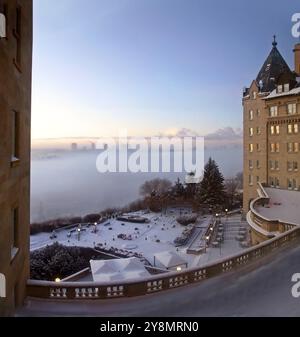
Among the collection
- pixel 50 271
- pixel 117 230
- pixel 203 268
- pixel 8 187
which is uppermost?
pixel 8 187

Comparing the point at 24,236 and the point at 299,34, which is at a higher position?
the point at 299,34

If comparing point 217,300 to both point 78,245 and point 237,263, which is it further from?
point 78,245

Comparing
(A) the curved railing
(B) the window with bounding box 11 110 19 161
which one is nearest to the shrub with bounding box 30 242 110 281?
(A) the curved railing

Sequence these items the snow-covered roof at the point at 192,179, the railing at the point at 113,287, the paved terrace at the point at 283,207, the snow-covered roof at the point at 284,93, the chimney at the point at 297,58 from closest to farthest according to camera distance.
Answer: the railing at the point at 113,287
the paved terrace at the point at 283,207
the snow-covered roof at the point at 284,93
the chimney at the point at 297,58
the snow-covered roof at the point at 192,179

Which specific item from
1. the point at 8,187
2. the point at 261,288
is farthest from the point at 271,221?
the point at 8,187

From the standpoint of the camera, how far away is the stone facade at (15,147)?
2.96m

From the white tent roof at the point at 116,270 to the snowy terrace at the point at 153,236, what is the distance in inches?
101

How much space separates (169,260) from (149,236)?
4167mm

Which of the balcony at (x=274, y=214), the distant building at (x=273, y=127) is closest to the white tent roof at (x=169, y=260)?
the balcony at (x=274, y=214)

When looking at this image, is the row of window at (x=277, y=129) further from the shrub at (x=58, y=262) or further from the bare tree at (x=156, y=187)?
the shrub at (x=58, y=262)

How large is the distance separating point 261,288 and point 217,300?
684 millimetres

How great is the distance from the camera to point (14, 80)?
330cm

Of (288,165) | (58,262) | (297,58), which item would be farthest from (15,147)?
(297,58)

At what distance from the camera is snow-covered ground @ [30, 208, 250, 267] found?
11523 mm
